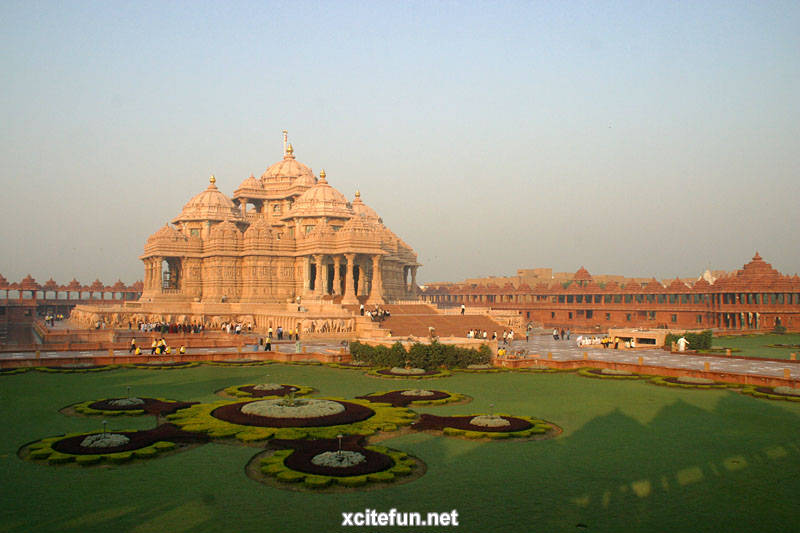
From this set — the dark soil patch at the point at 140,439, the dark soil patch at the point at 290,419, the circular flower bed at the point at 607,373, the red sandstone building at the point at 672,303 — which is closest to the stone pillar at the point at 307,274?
the red sandstone building at the point at 672,303

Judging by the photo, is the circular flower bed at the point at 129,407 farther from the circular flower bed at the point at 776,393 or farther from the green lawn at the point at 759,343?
the green lawn at the point at 759,343

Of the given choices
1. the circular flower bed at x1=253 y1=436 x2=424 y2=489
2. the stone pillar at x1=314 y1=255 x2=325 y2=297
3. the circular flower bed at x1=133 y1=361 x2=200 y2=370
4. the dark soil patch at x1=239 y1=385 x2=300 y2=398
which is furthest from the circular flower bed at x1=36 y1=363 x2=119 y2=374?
the stone pillar at x1=314 y1=255 x2=325 y2=297

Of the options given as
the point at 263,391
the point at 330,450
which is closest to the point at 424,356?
the point at 263,391

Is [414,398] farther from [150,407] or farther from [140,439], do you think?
[140,439]

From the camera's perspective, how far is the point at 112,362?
3262 cm

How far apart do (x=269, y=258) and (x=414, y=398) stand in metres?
43.5

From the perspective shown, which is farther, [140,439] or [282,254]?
[282,254]

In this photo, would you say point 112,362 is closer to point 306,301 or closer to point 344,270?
point 306,301

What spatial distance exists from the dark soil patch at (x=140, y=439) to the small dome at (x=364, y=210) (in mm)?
51843

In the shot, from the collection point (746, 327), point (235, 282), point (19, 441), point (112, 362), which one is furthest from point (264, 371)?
point (746, 327)

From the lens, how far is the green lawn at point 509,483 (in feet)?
36.3

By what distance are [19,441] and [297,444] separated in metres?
6.65

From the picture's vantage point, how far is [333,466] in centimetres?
1359

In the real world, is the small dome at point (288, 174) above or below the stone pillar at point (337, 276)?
above
